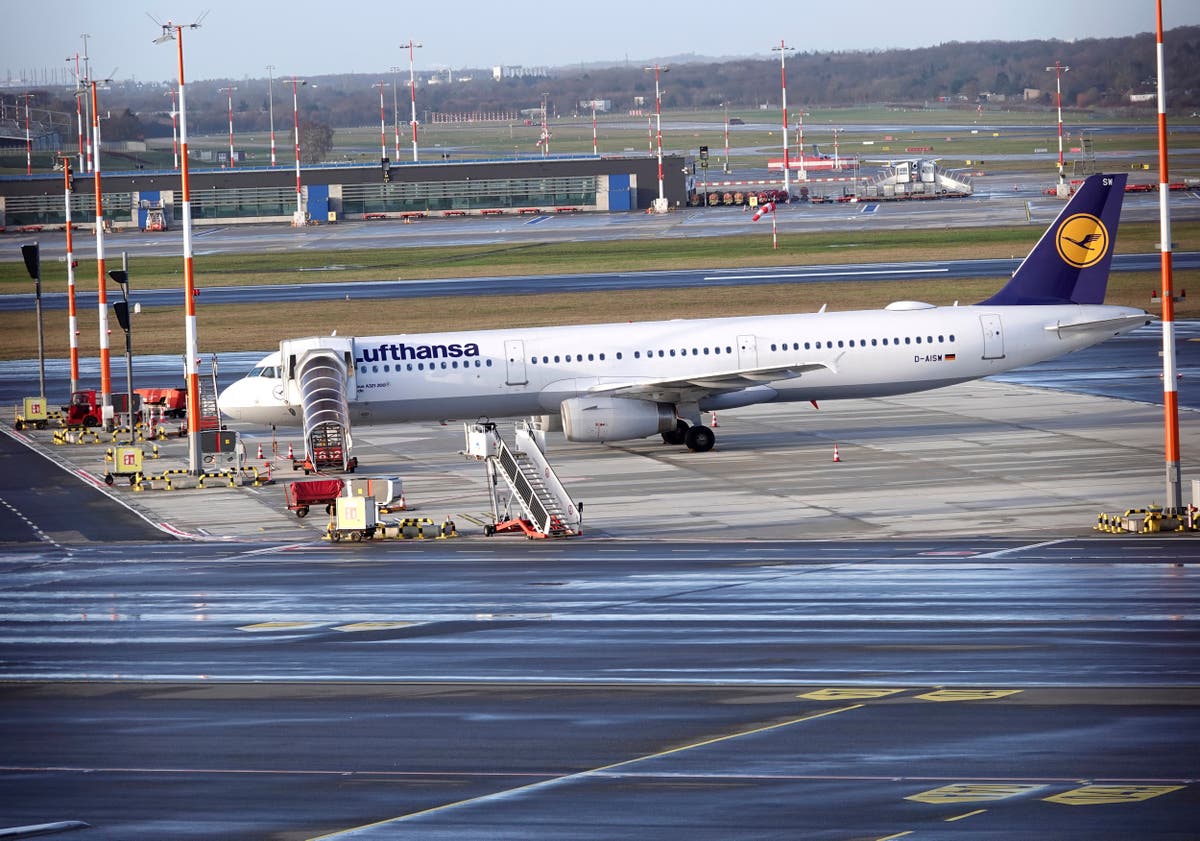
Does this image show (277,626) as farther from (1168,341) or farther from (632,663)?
(1168,341)

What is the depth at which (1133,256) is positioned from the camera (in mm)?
107250

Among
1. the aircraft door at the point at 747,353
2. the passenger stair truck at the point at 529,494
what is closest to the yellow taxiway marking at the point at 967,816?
the passenger stair truck at the point at 529,494

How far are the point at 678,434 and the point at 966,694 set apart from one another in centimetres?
2972

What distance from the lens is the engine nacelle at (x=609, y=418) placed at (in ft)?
171

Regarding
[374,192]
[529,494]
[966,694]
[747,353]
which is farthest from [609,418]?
[374,192]

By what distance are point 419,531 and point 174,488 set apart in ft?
38.9

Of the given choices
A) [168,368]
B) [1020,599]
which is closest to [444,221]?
[168,368]

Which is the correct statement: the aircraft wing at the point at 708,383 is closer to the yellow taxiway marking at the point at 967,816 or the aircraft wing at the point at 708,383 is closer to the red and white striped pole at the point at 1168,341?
the red and white striped pole at the point at 1168,341

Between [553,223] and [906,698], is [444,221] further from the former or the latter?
[906,698]

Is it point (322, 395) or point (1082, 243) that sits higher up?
point (1082, 243)

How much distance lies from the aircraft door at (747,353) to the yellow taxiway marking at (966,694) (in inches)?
1158

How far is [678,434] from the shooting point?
5459 cm

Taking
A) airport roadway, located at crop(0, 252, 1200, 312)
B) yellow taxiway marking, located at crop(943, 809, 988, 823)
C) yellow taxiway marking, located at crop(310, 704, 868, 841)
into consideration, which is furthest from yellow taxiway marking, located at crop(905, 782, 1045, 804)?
airport roadway, located at crop(0, 252, 1200, 312)

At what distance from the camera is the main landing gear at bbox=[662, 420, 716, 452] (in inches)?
2114
